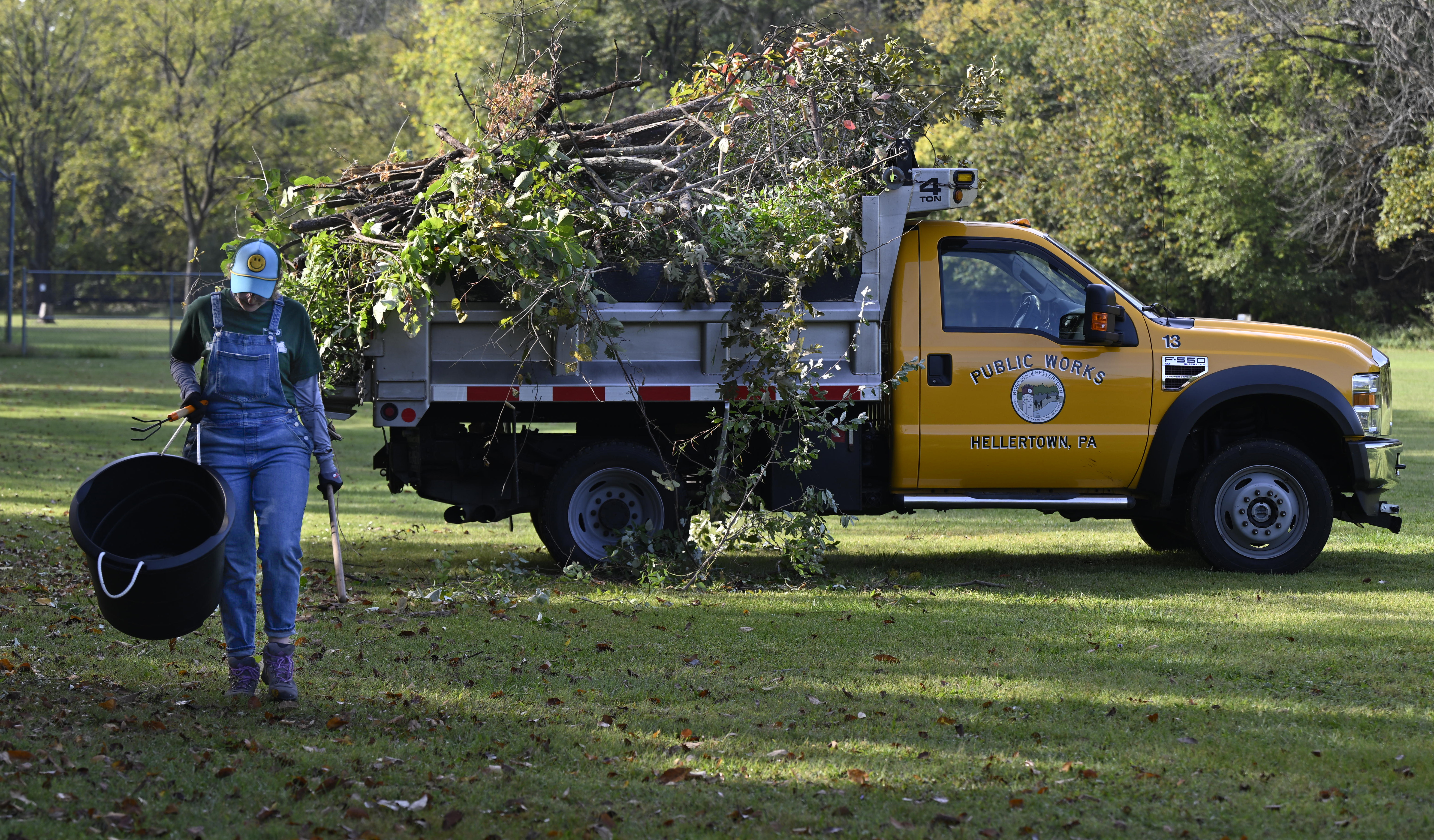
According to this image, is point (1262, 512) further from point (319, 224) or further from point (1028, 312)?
point (319, 224)

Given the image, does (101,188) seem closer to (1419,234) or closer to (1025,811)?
(1419,234)

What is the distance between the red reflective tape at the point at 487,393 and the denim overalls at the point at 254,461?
2782mm

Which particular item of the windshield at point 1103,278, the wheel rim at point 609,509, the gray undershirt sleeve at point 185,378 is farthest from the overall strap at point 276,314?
the windshield at point 1103,278

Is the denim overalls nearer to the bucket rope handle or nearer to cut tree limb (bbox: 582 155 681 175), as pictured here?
the bucket rope handle

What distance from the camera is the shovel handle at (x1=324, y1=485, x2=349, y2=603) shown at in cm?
591

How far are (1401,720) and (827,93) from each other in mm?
4944

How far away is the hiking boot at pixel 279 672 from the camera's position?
5406 mm

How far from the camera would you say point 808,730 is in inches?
208

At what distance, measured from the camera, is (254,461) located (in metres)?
5.40

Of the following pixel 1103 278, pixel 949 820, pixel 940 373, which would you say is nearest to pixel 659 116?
pixel 940 373

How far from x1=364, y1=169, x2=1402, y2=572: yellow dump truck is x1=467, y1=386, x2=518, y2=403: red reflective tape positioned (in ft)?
0.04

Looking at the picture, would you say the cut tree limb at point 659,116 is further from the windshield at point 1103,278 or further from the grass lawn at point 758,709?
the grass lawn at point 758,709

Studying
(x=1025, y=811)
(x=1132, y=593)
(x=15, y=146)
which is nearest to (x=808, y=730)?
(x=1025, y=811)

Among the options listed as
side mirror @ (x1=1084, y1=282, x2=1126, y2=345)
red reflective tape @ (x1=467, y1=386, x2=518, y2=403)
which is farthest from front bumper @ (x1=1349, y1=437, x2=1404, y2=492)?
red reflective tape @ (x1=467, y1=386, x2=518, y2=403)
